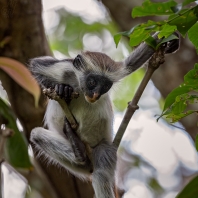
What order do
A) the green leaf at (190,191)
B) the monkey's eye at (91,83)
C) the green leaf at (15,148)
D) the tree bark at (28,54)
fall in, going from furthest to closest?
the tree bark at (28,54), the monkey's eye at (91,83), the green leaf at (190,191), the green leaf at (15,148)

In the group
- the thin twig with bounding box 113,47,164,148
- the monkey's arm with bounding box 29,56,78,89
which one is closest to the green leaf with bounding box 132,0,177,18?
the thin twig with bounding box 113,47,164,148

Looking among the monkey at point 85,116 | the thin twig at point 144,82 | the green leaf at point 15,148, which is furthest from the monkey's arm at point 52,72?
the green leaf at point 15,148

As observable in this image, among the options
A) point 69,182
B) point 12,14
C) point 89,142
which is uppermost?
point 12,14

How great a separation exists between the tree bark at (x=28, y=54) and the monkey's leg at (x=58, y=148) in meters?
0.25

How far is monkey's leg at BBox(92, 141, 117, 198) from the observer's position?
7.76 feet

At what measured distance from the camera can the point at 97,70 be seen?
8.25ft

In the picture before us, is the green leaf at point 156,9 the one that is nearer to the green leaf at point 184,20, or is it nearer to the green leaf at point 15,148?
the green leaf at point 184,20

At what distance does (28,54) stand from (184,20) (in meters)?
1.61

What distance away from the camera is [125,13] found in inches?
122

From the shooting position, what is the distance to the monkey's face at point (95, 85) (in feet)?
7.47

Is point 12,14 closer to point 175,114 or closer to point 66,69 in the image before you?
point 66,69

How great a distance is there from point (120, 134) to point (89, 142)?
72 cm

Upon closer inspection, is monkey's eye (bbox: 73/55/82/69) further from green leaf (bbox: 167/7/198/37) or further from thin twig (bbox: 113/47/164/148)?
green leaf (bbox: 167/7/198/37)

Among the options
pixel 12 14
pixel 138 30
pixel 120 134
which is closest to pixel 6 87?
pixel 12 14
